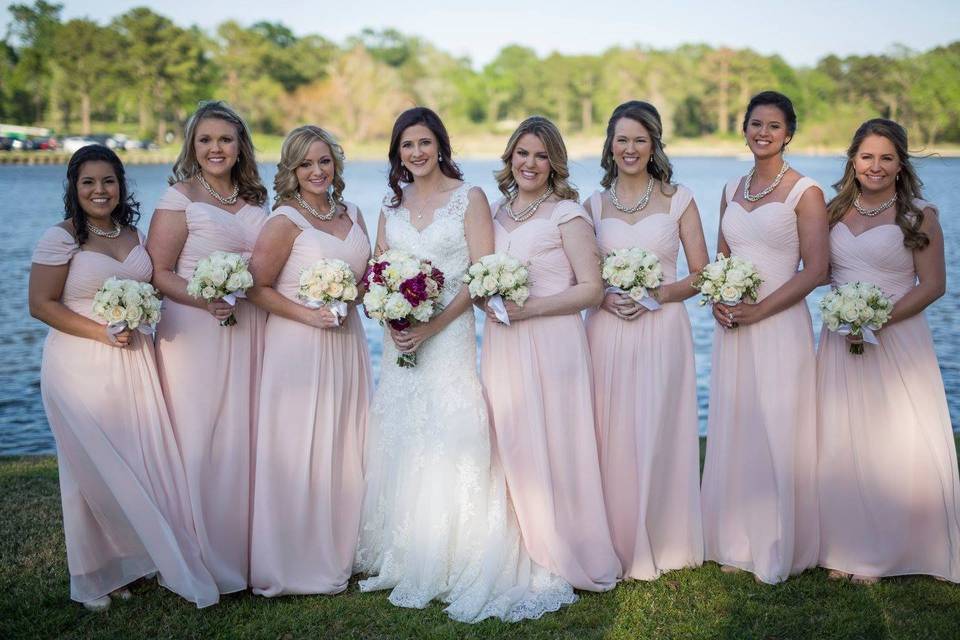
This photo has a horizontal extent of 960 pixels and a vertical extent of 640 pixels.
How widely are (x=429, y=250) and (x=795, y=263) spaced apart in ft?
7.86

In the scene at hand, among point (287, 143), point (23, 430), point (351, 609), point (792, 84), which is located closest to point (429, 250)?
point (287, 143)

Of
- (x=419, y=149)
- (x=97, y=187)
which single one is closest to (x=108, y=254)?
(x=97, y=187)

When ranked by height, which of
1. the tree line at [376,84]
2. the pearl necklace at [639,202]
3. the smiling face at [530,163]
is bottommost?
the pearl necklace at [639,202]

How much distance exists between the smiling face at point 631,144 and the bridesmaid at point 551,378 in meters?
0.38

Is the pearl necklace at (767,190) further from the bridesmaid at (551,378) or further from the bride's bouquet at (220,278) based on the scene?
the bride's bouquet at (220,278)

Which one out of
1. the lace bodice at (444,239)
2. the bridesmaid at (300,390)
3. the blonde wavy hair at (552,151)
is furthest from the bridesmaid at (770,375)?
the bridesmaid at (300,390)

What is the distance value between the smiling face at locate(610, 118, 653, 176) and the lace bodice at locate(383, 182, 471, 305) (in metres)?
1.02

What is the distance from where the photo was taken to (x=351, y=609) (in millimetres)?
5477

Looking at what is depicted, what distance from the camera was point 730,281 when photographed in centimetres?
551

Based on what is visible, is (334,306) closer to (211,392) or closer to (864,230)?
(211,392)

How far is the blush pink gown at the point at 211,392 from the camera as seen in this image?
225 inches

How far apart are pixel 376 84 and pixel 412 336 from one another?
317 ft

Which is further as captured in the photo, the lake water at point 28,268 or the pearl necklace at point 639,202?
the lake water at point 28,268

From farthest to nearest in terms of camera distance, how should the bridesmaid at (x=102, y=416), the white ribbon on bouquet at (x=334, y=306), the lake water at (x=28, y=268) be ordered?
the lake water at (x=28, y=268) < the white ribbon on bouquet at (x=334, y=306) < the bridesmaid at (x=102, y=416)
